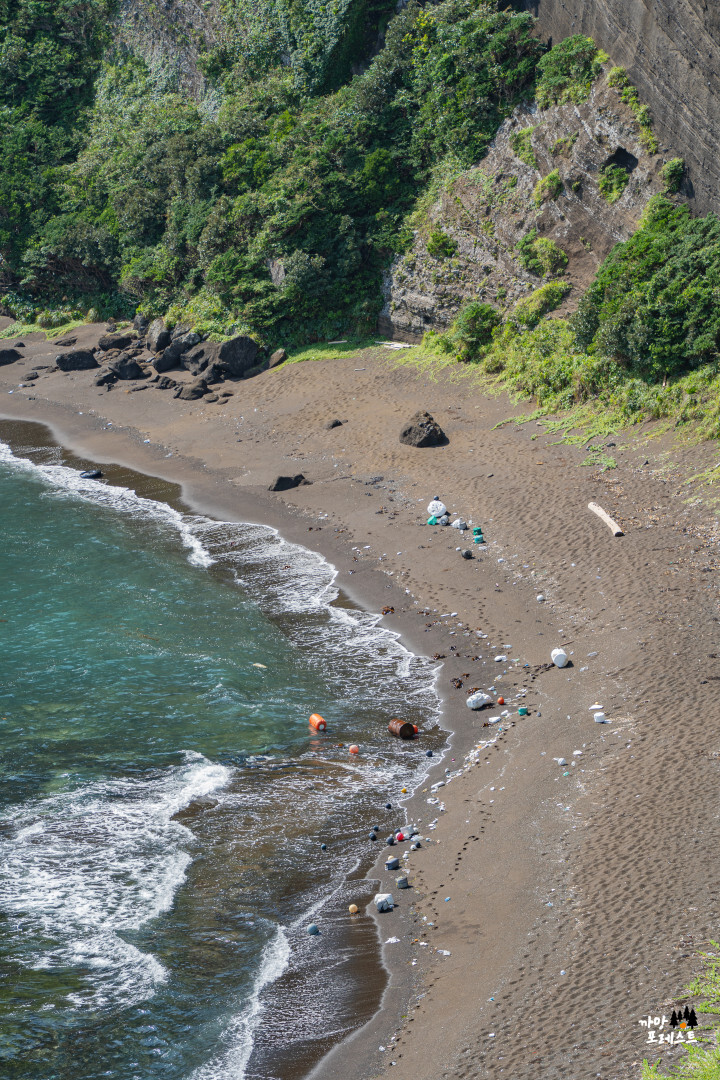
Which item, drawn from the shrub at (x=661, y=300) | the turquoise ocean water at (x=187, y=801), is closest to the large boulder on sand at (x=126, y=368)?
the turquoise ocean water at (x=187, y=801)

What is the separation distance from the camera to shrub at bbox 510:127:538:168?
2908 centimetres

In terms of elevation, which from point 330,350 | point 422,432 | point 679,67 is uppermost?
point 679,67

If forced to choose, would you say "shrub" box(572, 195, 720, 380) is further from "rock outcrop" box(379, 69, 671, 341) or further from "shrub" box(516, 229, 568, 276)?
"shrub" box(516, 229, 568, 276)

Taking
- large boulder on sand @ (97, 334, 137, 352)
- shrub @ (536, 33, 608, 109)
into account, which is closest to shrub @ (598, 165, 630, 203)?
shrub @ (536, 33, 608, 109)

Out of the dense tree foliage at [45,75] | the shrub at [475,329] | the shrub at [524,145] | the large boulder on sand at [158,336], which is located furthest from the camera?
the dense tree foliage at [45,75]

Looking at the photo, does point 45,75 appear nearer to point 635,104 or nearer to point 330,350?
point 330,350

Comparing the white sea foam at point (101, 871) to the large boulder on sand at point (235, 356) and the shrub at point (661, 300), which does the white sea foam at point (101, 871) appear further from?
the large boulder on sand at point (235, 356)

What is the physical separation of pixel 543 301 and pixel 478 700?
16.4 meters

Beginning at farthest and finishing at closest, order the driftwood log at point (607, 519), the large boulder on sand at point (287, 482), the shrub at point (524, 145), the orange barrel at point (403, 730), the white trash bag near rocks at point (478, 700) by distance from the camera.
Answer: the shrub at point (524, 145)
the large boulder on sand at point (287, 482)
the driftwood log at point (607, 519)
the white trash bag near rocks at point (478, 700)
the orange barrel at point (403, 730)

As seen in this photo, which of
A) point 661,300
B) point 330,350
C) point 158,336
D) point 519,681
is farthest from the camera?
point 158,336

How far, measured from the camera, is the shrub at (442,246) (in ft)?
100

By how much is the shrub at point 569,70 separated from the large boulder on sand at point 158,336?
16.6m

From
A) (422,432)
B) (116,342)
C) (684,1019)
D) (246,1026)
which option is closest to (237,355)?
(116,342)

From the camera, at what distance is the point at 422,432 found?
2506cm
